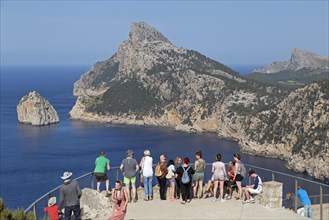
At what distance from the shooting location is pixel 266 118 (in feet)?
396

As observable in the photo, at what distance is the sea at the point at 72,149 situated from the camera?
7878cm

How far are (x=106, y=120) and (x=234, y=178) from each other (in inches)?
5991

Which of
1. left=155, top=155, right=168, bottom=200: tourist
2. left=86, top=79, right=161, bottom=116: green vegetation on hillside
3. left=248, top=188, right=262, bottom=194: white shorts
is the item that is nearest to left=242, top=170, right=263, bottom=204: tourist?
left=248, top=188, right=262, bottom=194: white shorts

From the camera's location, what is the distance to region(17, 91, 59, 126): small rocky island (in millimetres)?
154125

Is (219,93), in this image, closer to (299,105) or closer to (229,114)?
(229,114)

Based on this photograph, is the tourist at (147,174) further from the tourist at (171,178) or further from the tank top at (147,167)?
the tourist at (171,178)

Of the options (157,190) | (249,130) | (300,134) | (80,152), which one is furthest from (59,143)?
(157,190)

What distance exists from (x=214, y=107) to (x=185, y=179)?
136066 millimetres

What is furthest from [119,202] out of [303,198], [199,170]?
[303,198]

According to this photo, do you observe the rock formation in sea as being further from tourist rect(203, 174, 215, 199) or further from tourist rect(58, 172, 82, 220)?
tourist rect(58, 172, 82, 220)

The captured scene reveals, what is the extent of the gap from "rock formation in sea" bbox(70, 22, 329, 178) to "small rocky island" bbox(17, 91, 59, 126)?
547 inches

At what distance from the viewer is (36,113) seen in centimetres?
15425

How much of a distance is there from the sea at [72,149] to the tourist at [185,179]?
49.5 meters

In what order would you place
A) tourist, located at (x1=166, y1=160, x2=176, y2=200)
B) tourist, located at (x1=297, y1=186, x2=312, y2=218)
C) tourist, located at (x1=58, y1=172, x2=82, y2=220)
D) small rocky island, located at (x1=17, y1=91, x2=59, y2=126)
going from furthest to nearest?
small rocky island, located at (x1=17, y1=91, x2=59, y2=126), tourist, located at (x1=166, y1=160, x2=176, y2=200), tourist, located at (x1=297, y1=186, x2=312, y2=218), tourist, located at (x1=58, y1=172, x2=82, y2=220)
